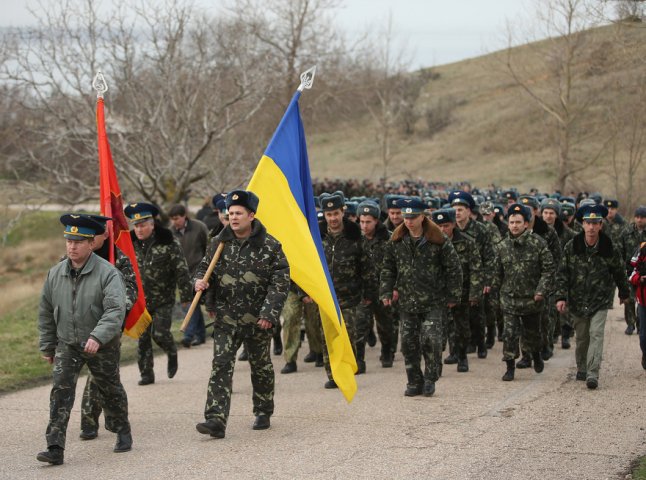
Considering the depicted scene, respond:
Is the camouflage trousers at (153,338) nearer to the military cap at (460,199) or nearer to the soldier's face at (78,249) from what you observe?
the soldier's face at (78,249)

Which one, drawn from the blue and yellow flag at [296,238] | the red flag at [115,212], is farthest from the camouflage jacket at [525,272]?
the red flag at [115,212]

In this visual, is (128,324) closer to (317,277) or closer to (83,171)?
(317,277)

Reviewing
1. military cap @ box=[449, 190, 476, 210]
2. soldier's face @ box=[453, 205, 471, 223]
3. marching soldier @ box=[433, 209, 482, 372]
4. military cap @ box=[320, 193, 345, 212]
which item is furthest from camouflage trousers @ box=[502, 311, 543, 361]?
military cap @ box=[320, 193, 345, 212]

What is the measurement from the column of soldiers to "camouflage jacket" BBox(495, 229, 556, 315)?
0.01m

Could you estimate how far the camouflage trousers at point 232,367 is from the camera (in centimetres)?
855

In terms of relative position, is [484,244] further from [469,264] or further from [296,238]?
[296,238]

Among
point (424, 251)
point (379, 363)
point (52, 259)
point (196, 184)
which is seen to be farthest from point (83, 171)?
point (424, 251)

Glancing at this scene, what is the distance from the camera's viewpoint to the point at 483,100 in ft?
278

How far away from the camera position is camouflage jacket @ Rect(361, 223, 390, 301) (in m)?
12.0

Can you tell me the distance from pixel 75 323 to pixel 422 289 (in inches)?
159

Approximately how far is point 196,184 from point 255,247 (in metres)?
17.7

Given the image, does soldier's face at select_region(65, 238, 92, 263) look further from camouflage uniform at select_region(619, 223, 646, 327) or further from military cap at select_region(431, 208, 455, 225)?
camouflage uniform at select_region(619, 223, 646, 327)

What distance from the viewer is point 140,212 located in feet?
36.1

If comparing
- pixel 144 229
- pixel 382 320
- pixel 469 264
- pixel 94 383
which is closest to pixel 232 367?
pixel 94 383
